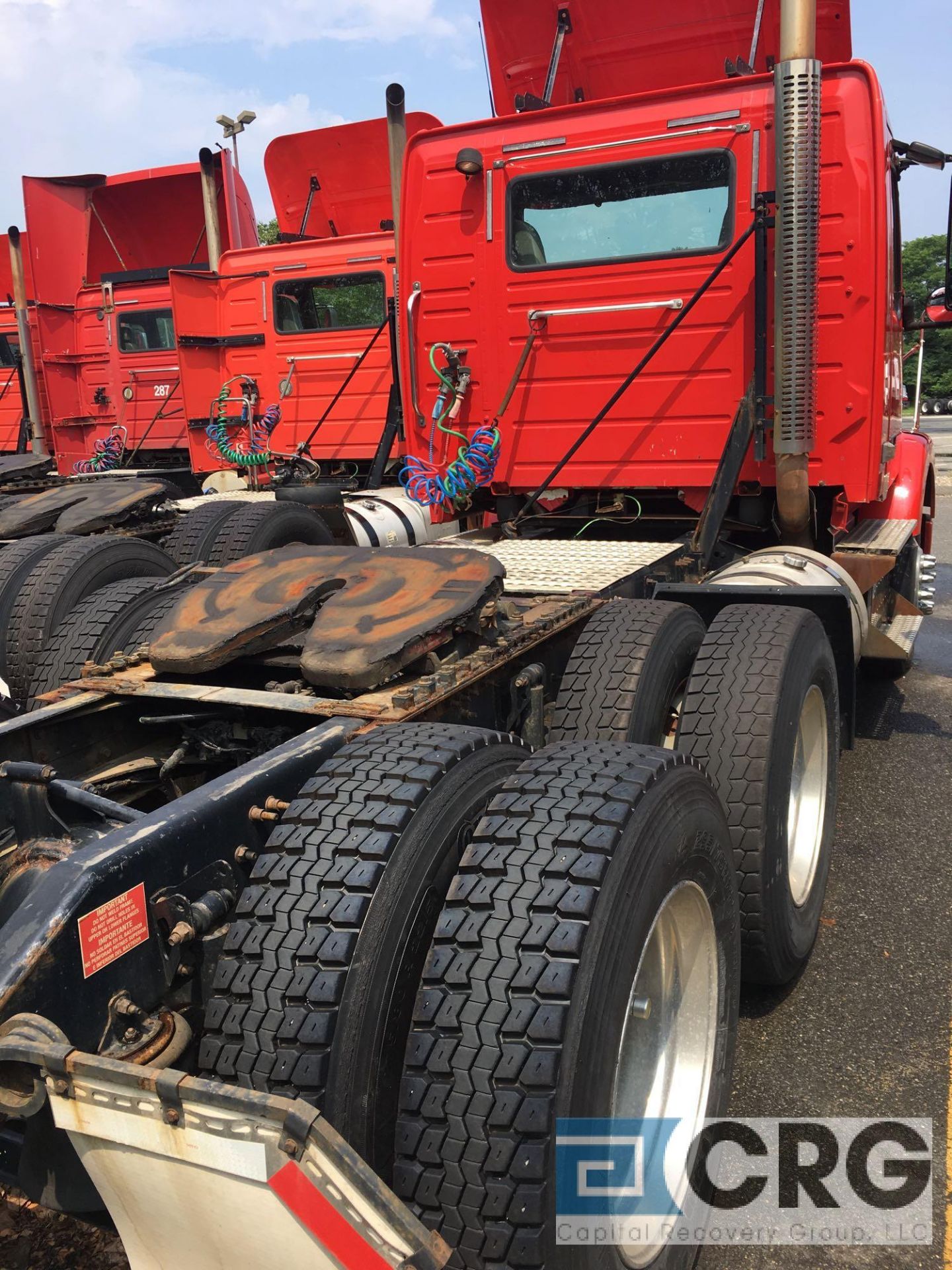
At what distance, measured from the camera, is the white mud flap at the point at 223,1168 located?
1.36 meters

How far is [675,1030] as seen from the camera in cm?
227

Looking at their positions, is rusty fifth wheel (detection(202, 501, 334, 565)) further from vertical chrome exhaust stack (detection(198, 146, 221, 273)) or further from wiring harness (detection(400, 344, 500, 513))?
vertical chrome exhaust stack (detection(198, 146, 221, 273))

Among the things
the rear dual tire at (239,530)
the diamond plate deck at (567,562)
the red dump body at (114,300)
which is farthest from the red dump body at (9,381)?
the diamond plate deck at (567,562)

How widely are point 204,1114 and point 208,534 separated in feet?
14.0

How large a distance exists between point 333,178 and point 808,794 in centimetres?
762

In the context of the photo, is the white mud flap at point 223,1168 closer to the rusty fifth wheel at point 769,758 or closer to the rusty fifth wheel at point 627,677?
the rusty fifth wheel at point 769,758

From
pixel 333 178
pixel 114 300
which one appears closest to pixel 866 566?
pixel 333 178

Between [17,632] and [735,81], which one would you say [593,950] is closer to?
[17,632]

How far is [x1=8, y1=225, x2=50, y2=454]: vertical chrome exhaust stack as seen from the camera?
1101 centimetres

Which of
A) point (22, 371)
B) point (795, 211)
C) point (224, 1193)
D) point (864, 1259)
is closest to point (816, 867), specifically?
point (864, 1259)

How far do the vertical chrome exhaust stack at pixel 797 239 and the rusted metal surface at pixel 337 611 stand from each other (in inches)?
81.4

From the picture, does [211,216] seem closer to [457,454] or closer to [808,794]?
[457,454]

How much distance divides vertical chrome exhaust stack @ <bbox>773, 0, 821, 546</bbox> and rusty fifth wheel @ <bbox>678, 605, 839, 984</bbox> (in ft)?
4.73

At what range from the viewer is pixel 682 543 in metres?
4.68
